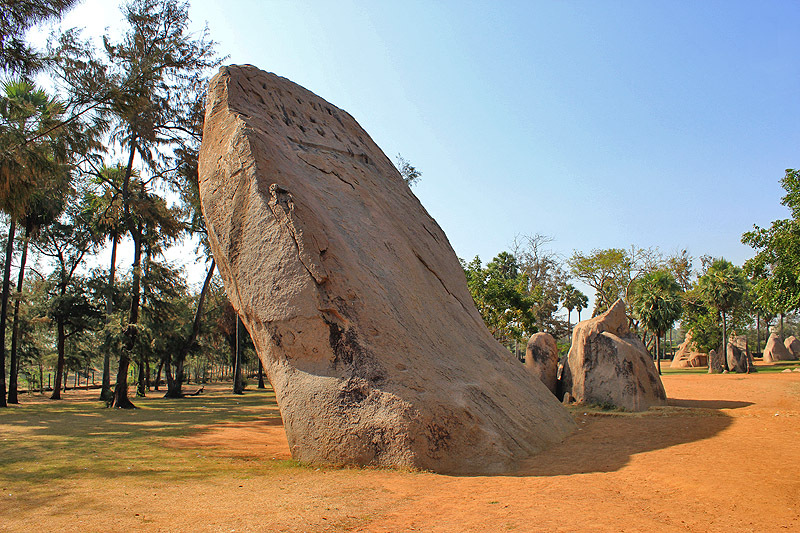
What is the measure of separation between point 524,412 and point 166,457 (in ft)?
18.6

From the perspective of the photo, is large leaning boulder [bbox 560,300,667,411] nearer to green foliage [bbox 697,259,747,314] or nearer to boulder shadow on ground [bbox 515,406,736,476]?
boulder shadow on ground [bbox 515,406,736,476]

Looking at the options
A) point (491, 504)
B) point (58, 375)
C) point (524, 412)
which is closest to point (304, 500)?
point (491, 504)

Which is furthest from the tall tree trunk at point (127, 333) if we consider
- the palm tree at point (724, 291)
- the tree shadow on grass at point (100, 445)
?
the palm tree at point (724, 291)

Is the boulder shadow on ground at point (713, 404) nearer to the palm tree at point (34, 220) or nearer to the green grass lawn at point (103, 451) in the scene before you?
the green grass lawn at point (103, 451)

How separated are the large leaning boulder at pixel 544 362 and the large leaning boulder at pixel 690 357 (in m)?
33.9

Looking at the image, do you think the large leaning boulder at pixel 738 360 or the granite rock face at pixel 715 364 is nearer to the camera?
the large leaning boulder at pixel 738 360

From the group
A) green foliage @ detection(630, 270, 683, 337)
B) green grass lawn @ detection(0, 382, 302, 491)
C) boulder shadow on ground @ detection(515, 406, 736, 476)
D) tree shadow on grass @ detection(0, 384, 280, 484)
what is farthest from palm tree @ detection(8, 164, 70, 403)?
green foliage @ detection(630, 270, 683, 337)

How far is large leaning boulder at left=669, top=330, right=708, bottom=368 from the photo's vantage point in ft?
144

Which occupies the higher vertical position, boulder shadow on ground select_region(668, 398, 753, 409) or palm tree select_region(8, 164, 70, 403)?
palm tree select_region(8, 164, 70, 403)

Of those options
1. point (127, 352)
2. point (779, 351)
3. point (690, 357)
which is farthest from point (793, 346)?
point (127, 352)

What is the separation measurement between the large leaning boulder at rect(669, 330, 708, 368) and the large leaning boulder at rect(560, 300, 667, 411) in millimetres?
34941

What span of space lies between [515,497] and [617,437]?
14.2 ft

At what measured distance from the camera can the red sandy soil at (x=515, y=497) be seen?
4320 mm

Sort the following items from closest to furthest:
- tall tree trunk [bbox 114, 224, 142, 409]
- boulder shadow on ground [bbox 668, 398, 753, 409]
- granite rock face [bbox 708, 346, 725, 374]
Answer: boulder shadow on ground [bbox 668, 398, 753, 409], tall tree trunk [bbox 114, 224, 142, 409], granite rock face [bbox 708, 346, 725, 374]
